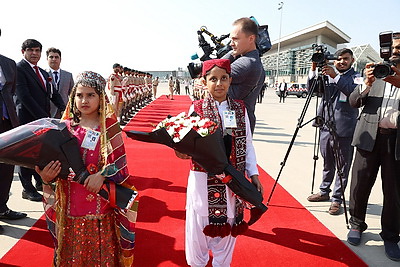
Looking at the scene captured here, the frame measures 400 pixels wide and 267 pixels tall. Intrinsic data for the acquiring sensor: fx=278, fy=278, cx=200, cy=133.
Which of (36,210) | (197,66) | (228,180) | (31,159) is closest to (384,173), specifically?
(228,180)

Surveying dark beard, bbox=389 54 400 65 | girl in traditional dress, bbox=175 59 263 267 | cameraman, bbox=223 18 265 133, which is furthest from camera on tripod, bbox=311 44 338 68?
girl in traditional dress, bbox=175 59 263 267

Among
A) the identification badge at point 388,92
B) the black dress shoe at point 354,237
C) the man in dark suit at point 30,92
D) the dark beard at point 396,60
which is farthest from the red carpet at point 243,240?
the dark beard at point 396,60

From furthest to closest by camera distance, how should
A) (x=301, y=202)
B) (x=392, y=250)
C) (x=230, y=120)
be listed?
(x=301, y=202)
(x=392, y=250)
(x=230, y=120)

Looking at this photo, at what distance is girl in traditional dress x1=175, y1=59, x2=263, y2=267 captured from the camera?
194 cm

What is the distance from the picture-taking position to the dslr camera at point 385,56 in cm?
225

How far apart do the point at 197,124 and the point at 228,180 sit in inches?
16.5

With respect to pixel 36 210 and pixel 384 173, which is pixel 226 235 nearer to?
pixel 384 173

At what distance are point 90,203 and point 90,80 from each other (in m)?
0.83

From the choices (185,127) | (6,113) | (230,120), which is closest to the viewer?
(185,127)

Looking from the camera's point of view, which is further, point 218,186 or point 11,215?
A: point 11,215

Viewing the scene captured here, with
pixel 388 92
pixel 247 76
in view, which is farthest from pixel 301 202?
pixel 247 76

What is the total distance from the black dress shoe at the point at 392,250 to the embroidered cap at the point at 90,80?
297 centimetres

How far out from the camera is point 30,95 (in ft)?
11.7

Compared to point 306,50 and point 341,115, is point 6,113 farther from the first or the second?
point 306,50
